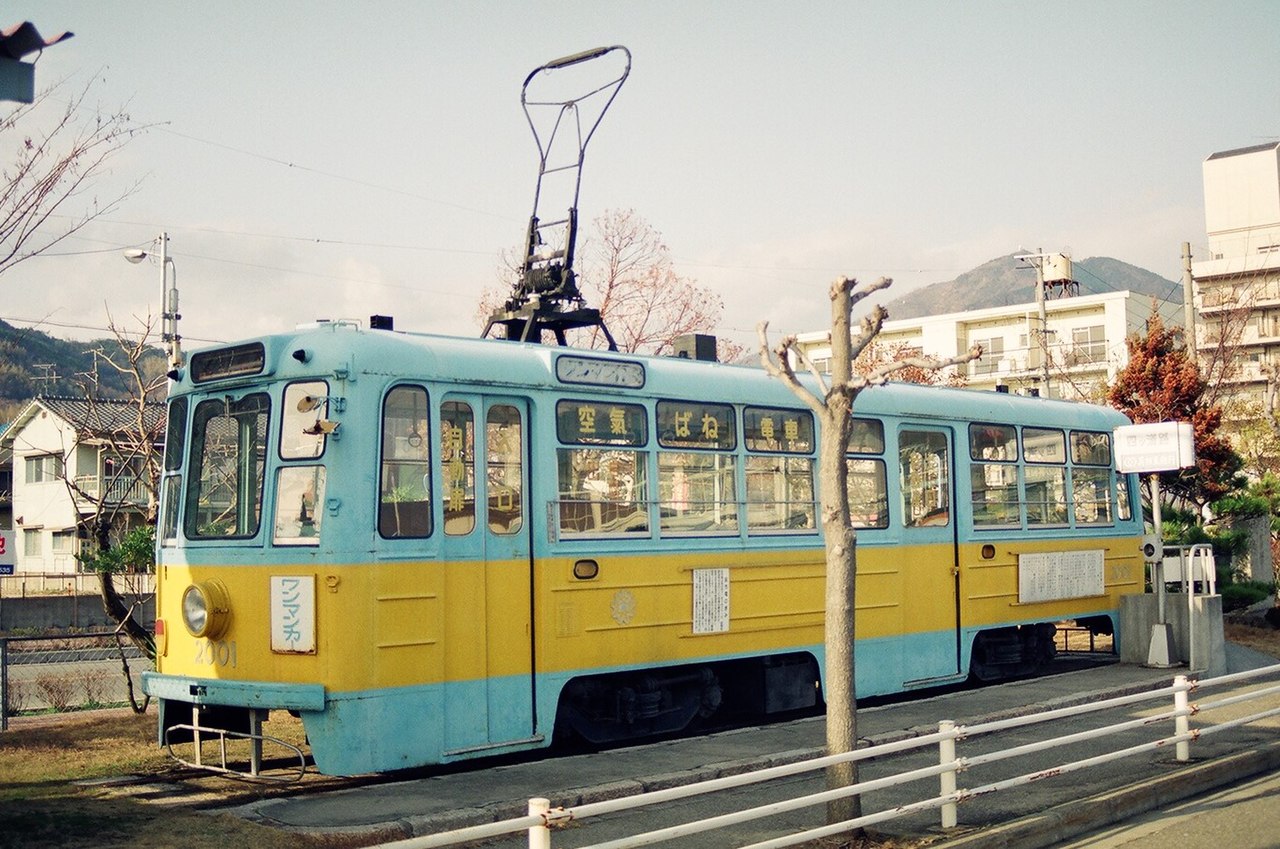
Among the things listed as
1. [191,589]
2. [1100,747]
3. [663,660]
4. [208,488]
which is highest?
[208,488]

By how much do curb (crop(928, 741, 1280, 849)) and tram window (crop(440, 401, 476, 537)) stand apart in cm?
404

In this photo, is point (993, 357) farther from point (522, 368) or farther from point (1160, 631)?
point (522, 368)

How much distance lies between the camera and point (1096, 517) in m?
16.7

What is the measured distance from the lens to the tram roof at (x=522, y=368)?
9586mm

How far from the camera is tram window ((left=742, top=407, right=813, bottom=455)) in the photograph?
40.2 ft

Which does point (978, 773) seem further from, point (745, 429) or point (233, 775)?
point (233, 775)

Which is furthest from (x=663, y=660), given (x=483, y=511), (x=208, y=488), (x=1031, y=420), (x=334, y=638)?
(x=1031, y=420)

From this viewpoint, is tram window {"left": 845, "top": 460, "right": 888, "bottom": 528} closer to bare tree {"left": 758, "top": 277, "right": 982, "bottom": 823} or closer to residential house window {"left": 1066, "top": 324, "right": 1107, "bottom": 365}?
bare tree {"left": 758, "top": 277, "right": 982, "bottom": 823}

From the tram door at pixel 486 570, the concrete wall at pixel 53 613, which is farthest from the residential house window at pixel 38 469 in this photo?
the tram door at pixel 486 570

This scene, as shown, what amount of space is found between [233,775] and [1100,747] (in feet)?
23.1

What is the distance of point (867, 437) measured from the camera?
13.5 meters

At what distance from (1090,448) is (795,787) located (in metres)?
8.78

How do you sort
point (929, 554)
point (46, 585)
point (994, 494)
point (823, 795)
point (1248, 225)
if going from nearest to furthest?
point (823, 795) < point (929, 554) < point (994, 494) < point (46, 585) < point (1248, 225)

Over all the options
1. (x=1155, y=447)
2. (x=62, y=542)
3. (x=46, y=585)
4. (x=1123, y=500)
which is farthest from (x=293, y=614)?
(x=62, y=542)
